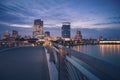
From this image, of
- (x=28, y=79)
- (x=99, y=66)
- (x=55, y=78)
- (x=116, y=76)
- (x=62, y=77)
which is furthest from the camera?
(x=28, y=79)

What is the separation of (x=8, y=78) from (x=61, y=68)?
2.74 metres

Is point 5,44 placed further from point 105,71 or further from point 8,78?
point 105,71

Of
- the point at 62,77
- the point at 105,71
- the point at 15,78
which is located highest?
the point at 105,71

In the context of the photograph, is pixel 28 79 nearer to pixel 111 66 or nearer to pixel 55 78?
pixel 55 78

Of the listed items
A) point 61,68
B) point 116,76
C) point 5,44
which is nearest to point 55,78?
point 61,68

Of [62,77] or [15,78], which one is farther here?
[15,78]

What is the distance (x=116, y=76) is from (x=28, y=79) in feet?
18.8

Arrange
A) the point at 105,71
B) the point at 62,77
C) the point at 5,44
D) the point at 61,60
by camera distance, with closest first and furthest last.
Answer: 1. the point at 105,71
2. the point at 62,77
3. the point at 61,60
4. the point at 5,44

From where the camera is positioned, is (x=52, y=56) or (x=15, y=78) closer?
(x=15, y=78)

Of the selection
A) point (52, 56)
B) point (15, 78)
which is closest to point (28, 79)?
point (15, 78)

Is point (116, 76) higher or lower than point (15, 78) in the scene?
higher

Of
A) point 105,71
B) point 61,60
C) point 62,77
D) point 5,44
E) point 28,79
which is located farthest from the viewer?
point 5,44

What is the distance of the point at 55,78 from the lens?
6090mm

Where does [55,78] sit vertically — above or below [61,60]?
below
